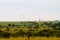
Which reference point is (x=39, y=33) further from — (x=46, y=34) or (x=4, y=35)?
(x=4, y=35)

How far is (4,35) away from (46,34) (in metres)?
7.72

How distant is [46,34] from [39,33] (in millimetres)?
1627

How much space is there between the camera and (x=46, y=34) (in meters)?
48.9

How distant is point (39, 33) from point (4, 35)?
6.78m

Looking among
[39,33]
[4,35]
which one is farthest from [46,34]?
[4,35]

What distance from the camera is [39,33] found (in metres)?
49.9

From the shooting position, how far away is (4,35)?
4756 centimetres
